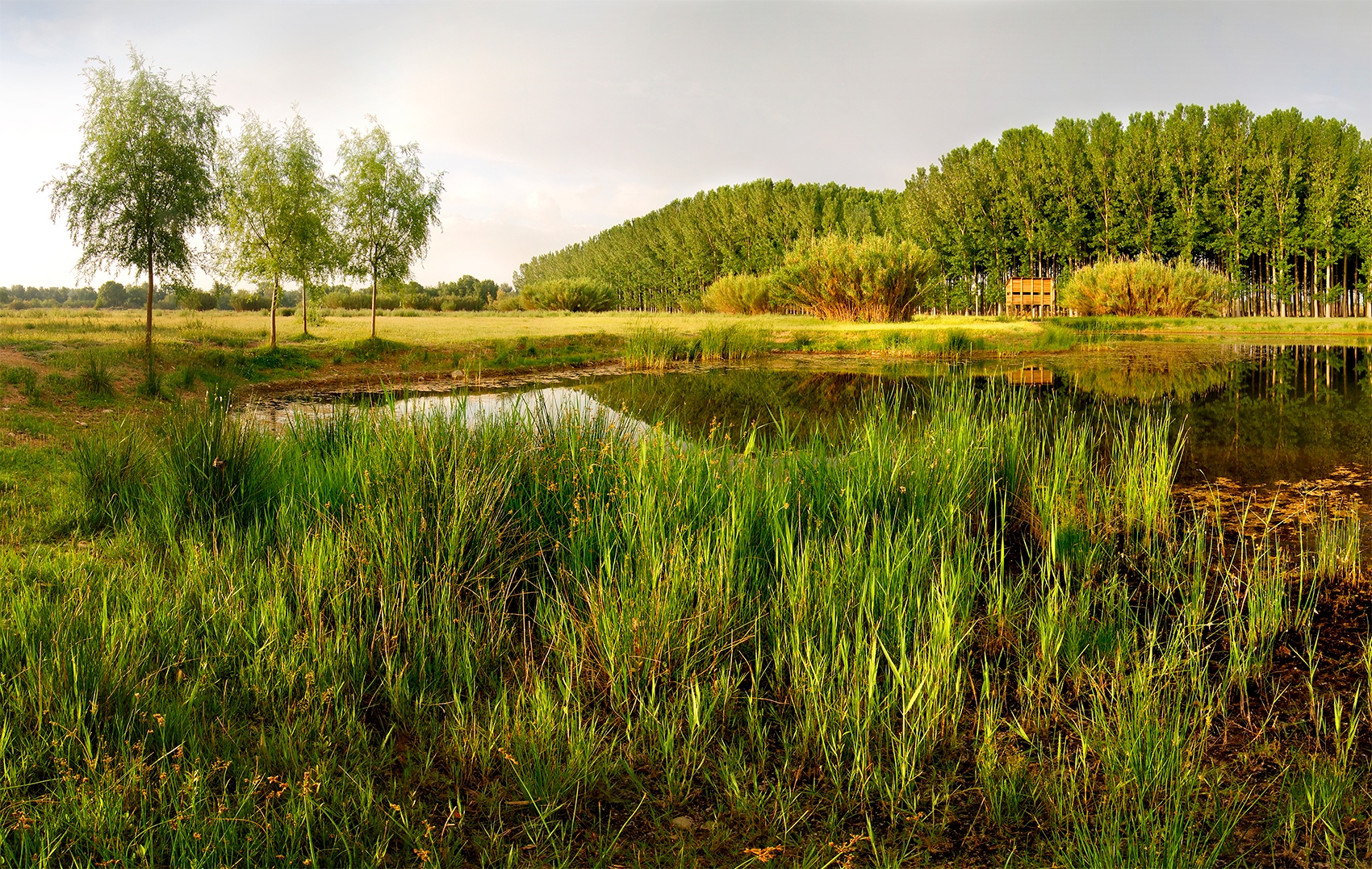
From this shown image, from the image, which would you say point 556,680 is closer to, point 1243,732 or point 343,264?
point 1243,732

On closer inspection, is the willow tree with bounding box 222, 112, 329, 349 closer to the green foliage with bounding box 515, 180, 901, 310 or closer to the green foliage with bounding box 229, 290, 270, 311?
the green foliage with bounding box 229, 290, 270, 311

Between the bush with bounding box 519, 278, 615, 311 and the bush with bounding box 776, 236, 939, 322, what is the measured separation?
2185 cm

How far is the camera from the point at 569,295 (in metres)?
45.1

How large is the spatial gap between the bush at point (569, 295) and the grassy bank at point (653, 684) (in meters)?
42.0

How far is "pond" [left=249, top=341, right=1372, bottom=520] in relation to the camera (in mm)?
5891

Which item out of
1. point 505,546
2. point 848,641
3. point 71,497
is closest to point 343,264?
point 71,497

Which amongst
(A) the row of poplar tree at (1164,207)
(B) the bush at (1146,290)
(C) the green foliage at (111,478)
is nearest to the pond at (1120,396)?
(C) the green foliage at (111,478)

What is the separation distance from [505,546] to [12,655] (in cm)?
164

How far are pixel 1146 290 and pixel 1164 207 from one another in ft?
46.9

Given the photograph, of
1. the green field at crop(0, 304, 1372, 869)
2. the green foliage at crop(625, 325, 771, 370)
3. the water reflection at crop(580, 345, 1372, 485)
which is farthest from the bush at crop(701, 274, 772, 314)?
the green field at crop(0, 304, 1372, 869)

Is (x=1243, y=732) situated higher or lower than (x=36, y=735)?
lower

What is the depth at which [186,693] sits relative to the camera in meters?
2.39

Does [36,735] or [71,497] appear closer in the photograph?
[36,735]

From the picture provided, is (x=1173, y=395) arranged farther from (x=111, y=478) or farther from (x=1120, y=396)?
(x=111, y=478)
